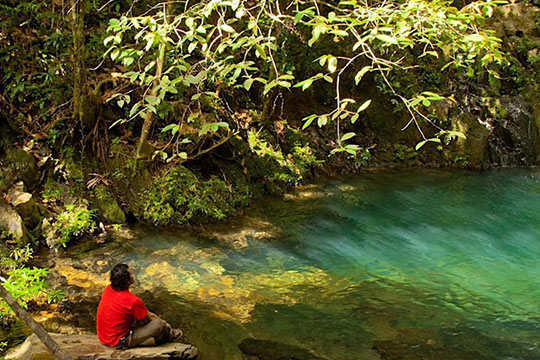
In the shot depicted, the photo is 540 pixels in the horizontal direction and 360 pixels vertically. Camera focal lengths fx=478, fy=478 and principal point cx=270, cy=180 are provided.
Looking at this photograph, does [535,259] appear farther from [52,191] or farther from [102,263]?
[52,191]

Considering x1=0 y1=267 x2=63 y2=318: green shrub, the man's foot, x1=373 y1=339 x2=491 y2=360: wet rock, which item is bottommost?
x1=373 y1=339 x2=491 y2=360: wet rock

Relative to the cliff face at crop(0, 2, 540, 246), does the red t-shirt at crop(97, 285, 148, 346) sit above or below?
below

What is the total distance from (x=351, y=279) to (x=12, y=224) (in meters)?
4.83

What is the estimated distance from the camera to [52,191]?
7770 mm

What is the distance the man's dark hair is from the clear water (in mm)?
1067

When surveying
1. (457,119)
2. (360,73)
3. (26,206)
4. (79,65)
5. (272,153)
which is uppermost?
→ (79,65)

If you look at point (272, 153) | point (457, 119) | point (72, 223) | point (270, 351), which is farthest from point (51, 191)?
point (457, 119)

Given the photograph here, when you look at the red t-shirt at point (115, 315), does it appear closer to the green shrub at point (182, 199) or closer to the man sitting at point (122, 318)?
the man sitting at point (122, 318)

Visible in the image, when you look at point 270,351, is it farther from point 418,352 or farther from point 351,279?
point 351,279

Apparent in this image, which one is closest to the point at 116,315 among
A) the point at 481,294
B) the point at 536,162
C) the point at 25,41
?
the point at 481,294

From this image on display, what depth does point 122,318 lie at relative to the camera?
14.9 ft

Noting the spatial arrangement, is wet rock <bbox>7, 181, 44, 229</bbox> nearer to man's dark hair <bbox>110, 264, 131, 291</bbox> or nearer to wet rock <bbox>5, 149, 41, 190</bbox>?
wet rock <bbox>5, 149, 41, 190</bbox>

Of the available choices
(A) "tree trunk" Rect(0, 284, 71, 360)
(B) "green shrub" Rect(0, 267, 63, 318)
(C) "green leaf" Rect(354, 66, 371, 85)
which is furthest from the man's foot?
(C) "green leaf" Rect(354, 66, 371, 85)

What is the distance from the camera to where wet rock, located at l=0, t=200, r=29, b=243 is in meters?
6.62
